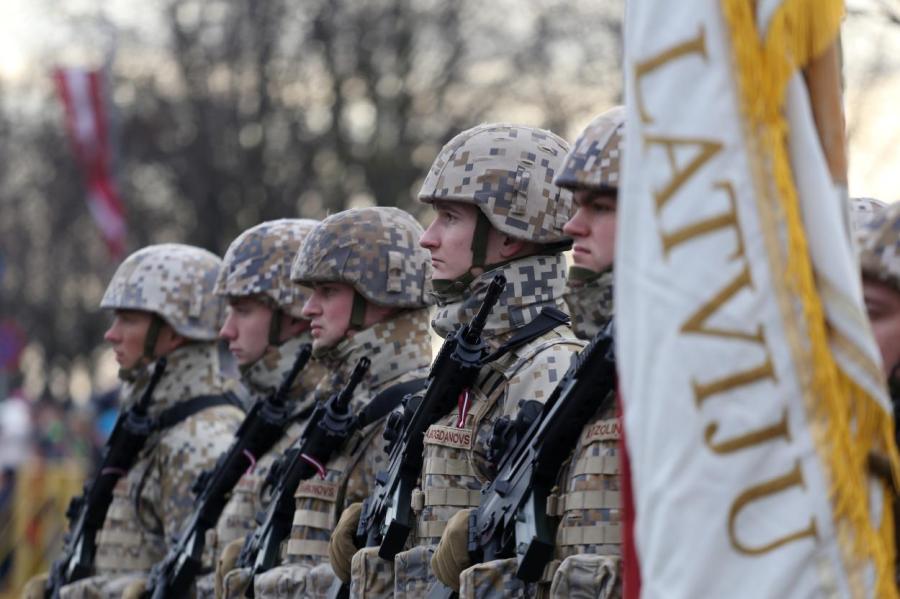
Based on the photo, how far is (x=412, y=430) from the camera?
701cm

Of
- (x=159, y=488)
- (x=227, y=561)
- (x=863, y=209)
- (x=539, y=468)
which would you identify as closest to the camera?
(x=539, y=468)

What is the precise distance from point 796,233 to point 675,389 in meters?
0.40

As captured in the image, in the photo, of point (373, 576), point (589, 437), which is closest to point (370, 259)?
point (373, 576)

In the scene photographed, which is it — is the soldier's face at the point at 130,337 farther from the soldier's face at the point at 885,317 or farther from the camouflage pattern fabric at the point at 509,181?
the soldier's face at the point at 885,317

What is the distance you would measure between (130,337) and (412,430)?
3855 mm

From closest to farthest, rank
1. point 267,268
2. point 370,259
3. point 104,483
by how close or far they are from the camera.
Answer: point 370,259 → point 267,268 → point 104,483

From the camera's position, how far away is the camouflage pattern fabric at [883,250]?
445 centimetres

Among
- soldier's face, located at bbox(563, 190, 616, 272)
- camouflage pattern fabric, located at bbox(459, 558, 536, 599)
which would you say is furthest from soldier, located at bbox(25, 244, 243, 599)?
soldier's face, located at bbox(563, 190, 616, 272)

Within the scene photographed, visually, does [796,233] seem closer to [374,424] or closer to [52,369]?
[374,424]

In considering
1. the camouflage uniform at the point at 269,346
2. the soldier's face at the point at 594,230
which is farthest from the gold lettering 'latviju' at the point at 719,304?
→ the camouflage uniform at the point at 269,346

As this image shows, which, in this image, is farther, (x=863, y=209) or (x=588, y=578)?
(x=863, y=209)

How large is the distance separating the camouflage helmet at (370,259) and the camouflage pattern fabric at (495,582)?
2.38 metres

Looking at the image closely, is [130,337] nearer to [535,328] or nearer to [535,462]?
[535,328]

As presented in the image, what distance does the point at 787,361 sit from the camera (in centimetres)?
375
